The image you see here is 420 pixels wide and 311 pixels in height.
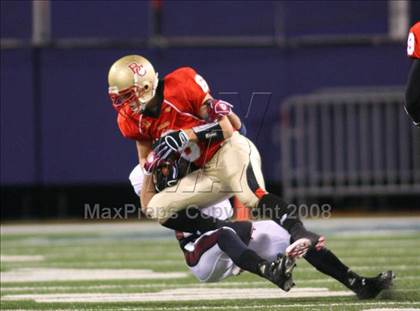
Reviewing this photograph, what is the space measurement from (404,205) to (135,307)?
20.6ft

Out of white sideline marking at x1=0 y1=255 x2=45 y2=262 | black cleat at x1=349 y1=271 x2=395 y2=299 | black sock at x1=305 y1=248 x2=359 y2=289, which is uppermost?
black sock at x1=305 y1=248 x2=359 y2=289

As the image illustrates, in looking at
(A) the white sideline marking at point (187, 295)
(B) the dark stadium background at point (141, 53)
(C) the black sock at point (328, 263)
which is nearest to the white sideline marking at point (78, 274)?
(A) the white sideline marking at point (187, 295)

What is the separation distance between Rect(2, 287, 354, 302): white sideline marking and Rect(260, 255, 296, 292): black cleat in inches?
34.0

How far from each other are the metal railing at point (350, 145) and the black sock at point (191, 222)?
5.22m

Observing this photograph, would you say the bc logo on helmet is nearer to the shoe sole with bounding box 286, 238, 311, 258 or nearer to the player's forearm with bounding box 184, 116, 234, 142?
the player's forearm with bounding box 184, 116, 234, 142

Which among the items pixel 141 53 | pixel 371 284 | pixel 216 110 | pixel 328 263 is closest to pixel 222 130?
pixel 216 110

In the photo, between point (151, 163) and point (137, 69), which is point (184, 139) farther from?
point (137, 69)

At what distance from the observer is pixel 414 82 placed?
17.0ft

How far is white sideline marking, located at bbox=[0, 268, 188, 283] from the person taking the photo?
6.93m

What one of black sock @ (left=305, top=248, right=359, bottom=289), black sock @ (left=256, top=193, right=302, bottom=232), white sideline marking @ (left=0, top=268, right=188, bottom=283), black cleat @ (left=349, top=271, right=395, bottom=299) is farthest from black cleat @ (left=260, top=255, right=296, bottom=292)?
white sideline marking @ (left=0, top=268, right=188, bottom=283)

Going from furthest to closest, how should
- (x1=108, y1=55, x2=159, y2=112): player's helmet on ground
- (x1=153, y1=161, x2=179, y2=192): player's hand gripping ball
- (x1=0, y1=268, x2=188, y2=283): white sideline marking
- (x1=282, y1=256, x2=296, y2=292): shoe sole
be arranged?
(x1=0, y1=268, x2=188, y2=283): white sideline marking < (x1=153, y1=161, x2=179, y2=192): player's hand gripping ball < (x1=108, y1=55, x2=159, y2=112): player's helmet on ground < (x1=282, y1=256, x2=296, y2=292): shoe sole

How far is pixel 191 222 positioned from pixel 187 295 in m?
0.62

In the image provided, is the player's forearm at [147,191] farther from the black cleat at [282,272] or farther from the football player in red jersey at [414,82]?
the football player in red jersey at [414,82]

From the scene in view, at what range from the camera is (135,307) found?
5.48 meters
